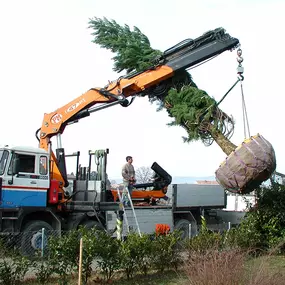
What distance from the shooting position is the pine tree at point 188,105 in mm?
8617

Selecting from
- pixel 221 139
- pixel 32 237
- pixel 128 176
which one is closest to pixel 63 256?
pixel 32 237

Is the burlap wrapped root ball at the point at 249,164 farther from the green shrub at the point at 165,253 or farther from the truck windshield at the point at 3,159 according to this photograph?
the truck windshield at the point at 3,159

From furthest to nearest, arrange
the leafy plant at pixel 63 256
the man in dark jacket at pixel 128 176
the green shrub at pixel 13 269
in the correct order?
the man in dark jacket at pixel 128 176 < the leafy plant at pixel 63 256 < the green shrub at pixel 13 269

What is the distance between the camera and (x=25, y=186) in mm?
12328

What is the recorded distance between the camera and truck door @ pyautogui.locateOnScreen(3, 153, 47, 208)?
12070 millimetres

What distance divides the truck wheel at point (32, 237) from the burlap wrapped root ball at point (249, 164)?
14.9 feet

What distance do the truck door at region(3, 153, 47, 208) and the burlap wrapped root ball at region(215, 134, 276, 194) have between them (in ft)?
18.5

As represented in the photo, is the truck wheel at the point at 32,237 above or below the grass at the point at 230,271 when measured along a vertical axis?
below

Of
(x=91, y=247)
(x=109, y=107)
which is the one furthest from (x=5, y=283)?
(x=109, y=107)

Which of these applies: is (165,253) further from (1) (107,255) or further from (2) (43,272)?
(2) (43,272)

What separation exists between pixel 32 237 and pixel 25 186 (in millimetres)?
1394

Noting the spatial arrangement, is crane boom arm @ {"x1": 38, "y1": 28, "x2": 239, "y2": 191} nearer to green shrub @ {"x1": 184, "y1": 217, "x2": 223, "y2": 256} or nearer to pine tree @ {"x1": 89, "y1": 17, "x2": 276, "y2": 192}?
pine tree @ {"x1": 89, "y1": 17, "x2": 276, "y2": 192}

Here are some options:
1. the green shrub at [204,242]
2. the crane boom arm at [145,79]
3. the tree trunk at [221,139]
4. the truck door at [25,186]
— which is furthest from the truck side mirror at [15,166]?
the tree trunk at [221,139]

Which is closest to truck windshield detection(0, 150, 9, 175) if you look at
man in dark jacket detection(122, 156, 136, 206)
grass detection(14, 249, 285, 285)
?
man in dark jacket detection(122, 156, 136, 206)
